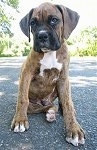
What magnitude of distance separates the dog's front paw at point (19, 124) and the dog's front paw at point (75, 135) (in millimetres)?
511

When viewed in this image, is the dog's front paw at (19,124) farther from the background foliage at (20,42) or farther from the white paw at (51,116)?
the background foliage at (20,42)

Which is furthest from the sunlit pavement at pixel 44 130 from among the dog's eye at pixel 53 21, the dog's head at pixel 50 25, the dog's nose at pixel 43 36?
the dog's eye at pixel 53 21

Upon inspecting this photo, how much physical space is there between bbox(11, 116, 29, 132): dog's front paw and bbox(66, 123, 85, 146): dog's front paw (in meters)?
0.51

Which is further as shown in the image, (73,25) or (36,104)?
(36,104)

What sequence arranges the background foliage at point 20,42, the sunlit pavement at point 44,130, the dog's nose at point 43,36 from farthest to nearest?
the background foliage at point 20,42 → the dog's nose at point 43,36 → the sunlit pavement at point 44,130

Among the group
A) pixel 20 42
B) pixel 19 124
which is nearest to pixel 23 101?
pixel 19 124

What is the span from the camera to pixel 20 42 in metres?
24.3

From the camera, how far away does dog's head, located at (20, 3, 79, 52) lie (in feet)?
12.7

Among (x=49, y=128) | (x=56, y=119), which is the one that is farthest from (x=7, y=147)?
(x=56, y=119)

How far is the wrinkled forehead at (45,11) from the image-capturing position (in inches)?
155

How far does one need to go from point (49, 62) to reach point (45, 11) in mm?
579

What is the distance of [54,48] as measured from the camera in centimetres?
394

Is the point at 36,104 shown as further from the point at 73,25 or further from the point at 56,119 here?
the point at 73,25

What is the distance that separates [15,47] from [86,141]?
67.1 feet
